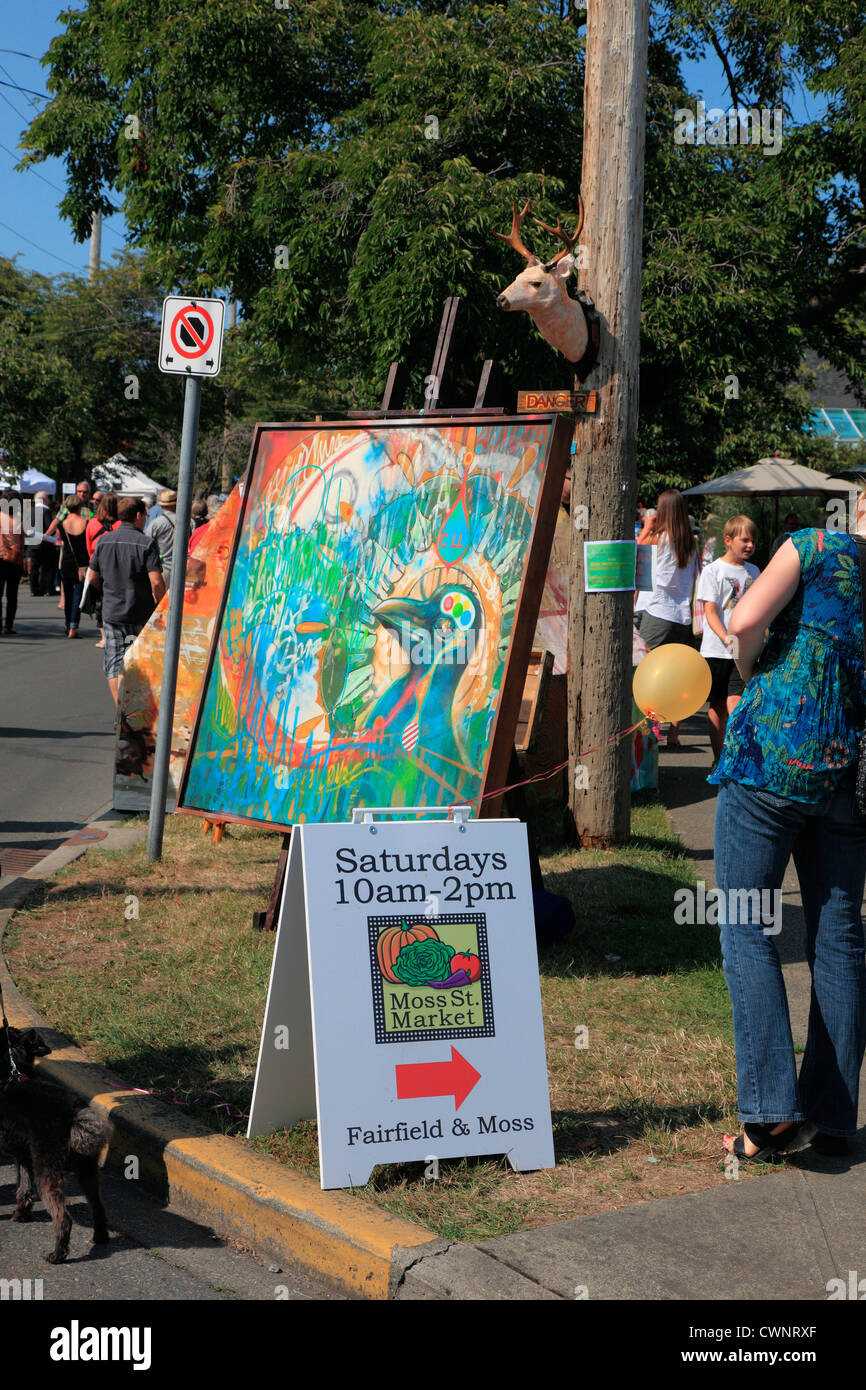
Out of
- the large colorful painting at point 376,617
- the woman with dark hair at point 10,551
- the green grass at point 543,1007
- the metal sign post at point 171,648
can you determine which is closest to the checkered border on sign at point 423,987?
the green grass at point 543,1007

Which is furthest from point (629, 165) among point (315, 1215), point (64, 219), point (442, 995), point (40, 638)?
point (64, 219)

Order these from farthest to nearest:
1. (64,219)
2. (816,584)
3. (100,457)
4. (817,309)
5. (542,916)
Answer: (100,457) < (64,219) < (817,309) < (542,916) < (816,584)

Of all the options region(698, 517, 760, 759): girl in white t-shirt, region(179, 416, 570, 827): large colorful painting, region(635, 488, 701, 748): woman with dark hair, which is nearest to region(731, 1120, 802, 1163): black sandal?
region(179, 416, 570, 827): large colorful painting

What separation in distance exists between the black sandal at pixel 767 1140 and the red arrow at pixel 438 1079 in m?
0.82

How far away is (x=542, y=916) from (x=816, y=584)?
2.61 metres

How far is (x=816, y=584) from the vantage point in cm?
392

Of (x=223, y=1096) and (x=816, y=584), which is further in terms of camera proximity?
(x=223, y=1096)

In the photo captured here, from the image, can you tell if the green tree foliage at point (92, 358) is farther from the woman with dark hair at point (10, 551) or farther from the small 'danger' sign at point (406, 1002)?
the small 'danger' sign at point (406, 1002)

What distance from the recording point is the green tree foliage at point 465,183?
15.4 metres

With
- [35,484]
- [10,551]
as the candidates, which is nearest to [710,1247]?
[10,551]

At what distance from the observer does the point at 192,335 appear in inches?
297

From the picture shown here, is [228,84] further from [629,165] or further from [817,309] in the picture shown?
[629,165]

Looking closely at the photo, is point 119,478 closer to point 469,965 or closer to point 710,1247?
point 469,965

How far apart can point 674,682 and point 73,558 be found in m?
15.0
